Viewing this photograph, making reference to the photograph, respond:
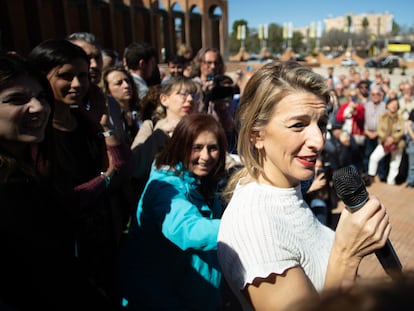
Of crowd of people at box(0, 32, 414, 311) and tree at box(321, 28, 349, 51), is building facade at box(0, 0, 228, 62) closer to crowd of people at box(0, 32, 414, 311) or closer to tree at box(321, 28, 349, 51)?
crowd of people at box(0, 32, 414, 311)

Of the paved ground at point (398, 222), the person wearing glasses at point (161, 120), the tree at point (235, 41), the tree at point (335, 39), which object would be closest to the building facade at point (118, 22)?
the person wearing glasses at point (161, 120)

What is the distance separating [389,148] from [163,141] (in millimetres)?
5321

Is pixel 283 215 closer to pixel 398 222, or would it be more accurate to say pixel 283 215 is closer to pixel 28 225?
pixel 28 225

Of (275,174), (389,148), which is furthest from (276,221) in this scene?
(389,148)

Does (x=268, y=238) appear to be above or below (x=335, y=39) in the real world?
below

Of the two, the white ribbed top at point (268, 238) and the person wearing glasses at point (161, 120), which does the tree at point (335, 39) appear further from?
the white ribbed top at point (268, 238)

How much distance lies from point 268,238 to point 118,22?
2609 centimetres

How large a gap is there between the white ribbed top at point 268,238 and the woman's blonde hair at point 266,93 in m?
0.17

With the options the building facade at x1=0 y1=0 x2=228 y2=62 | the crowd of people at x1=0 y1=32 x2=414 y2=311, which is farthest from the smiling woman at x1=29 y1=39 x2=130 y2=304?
the building facade at x1=0 y1=0 x2=228 y2=62

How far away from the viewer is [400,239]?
4465 mm

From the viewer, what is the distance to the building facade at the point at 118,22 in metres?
15.5

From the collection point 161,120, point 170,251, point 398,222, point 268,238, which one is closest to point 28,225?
point 268,238

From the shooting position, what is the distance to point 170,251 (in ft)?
6.57

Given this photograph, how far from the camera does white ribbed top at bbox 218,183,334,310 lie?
1141mm
